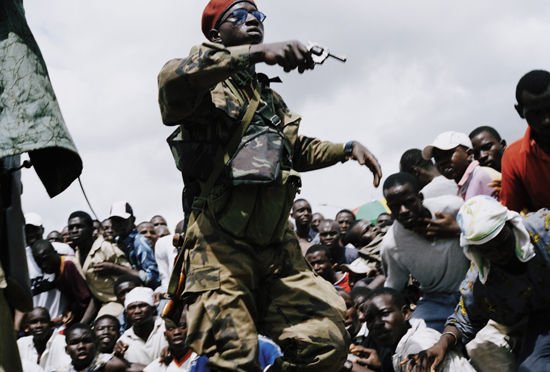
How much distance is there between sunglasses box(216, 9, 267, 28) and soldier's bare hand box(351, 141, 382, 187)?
0.77 metres

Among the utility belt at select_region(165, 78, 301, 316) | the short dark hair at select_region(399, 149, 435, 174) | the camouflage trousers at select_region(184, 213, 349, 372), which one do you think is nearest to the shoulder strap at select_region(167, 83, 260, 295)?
the utility belt at select_region(165, 78, 301, 316)

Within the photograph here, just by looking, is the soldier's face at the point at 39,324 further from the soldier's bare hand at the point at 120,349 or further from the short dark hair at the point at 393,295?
the short dark hair at the point at 393,295

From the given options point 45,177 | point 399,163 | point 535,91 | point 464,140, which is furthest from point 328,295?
point 399,163

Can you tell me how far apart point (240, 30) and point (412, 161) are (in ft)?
11.0

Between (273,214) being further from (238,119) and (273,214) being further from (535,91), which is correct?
(535,91)

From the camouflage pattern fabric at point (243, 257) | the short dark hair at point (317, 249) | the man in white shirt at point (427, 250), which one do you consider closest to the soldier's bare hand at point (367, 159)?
the camouflage pattern fabric at point (243, 257)

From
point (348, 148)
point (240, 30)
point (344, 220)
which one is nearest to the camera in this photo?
point (240, 30)

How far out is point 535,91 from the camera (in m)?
4.91

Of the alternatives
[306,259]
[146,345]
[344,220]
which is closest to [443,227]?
[306,259]

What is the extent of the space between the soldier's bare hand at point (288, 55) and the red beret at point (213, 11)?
0.77m

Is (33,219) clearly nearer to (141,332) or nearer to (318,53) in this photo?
(141,332)

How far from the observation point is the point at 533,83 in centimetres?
493

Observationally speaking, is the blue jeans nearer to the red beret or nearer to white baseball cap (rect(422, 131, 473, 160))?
white baseball cap (rect(422, 131, 473, 160))

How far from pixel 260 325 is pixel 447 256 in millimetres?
1925
